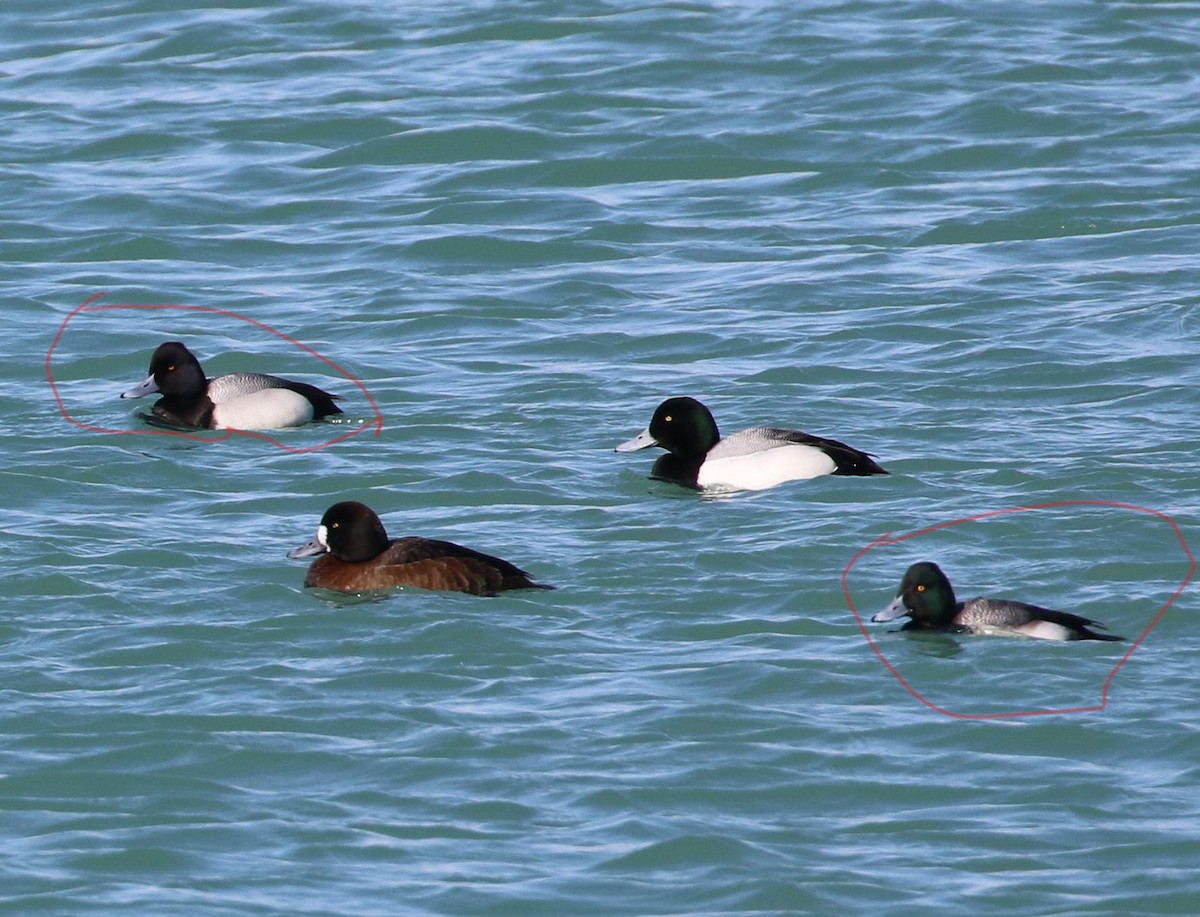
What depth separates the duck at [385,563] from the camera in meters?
9.96

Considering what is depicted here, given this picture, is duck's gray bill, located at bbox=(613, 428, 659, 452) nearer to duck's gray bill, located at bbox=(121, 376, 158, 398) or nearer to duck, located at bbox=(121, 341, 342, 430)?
duck, located at bbox=(121, 341, 342, 430)

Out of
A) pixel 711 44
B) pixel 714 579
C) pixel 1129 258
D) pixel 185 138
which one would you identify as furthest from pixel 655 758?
pixel 711 44

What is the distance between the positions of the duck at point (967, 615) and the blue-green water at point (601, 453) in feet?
0.56

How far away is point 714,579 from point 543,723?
1806 millimetres

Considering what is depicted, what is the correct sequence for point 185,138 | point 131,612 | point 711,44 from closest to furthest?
point 131,612
point 185,138
point 711,44

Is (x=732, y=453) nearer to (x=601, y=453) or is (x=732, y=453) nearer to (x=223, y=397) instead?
(x=601, y=453)

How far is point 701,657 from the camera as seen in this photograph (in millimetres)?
9180

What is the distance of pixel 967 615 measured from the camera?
9547 mm

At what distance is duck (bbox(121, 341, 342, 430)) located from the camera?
12797 mm

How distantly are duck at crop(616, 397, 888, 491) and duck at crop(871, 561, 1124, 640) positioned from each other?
2.13 m

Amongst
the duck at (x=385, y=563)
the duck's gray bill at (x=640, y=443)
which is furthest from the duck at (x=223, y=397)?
the duck at (x=385, y=563)

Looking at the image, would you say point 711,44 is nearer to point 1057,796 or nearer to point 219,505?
point 219,505

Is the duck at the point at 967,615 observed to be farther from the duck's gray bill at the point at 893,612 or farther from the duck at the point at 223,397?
the duck at the point at 223,397

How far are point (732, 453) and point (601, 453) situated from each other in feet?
2.48
